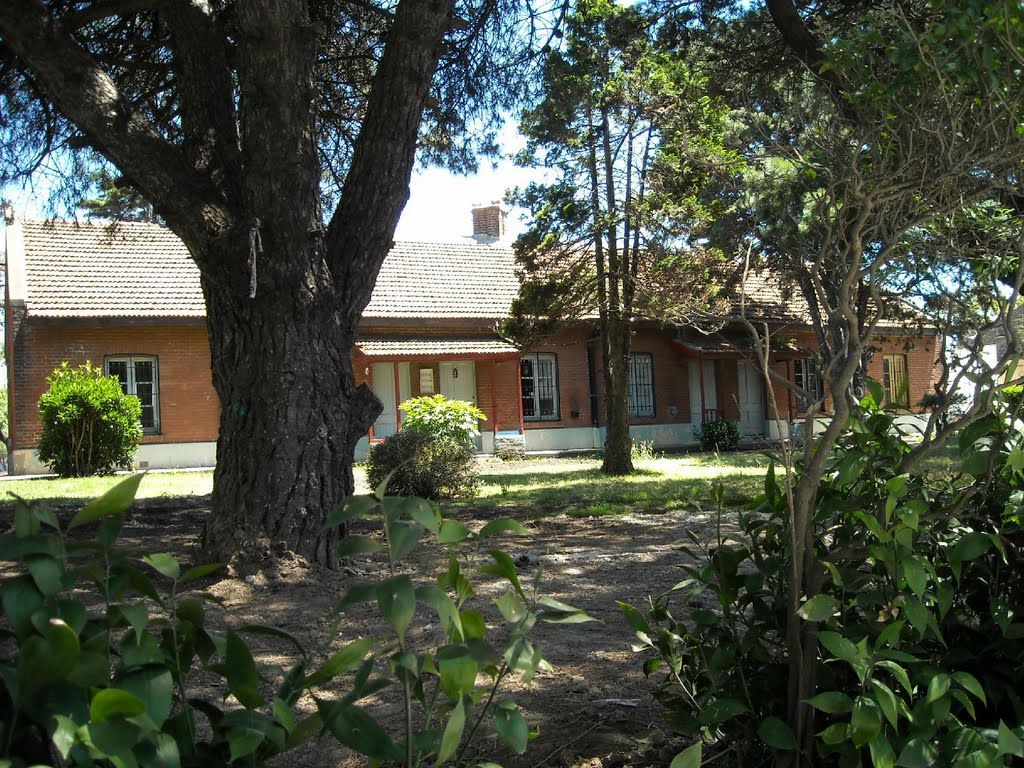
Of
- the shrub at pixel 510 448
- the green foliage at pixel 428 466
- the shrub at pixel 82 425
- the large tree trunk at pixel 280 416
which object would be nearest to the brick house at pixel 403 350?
the shrub at pixel 510 448

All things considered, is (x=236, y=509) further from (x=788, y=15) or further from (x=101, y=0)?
(x=788, y=15)

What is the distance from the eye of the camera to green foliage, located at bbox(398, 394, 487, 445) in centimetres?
1436

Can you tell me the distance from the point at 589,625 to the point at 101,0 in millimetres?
6363

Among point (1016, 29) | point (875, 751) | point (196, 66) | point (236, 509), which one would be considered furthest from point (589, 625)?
point (196, 66)

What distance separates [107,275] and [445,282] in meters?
8.83

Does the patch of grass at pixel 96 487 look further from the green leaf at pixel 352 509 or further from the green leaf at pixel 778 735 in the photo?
the green leaf at pixel 352 509

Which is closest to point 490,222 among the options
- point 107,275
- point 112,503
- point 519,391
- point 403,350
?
point 519,391

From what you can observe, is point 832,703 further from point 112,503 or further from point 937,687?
point 112,503

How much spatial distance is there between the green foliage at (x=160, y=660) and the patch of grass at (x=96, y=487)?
1111 cm

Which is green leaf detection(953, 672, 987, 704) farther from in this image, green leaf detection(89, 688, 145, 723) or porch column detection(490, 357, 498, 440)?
porch column detection(490, 357, 498, 440)

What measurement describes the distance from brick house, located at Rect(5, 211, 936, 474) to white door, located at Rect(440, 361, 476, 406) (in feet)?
0.13

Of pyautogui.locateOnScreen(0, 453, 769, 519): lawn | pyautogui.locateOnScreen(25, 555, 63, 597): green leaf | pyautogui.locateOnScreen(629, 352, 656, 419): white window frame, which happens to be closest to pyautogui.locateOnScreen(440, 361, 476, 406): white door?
pyautogui.locateOnScreen(0, 453, 769, 519): lawn

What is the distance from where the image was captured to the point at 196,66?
6352mm

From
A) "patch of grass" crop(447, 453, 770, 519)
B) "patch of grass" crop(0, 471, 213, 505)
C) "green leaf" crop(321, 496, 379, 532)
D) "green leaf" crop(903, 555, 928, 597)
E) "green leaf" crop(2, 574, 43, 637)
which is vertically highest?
"green leaf" crop(321, 496, 379, 532)
